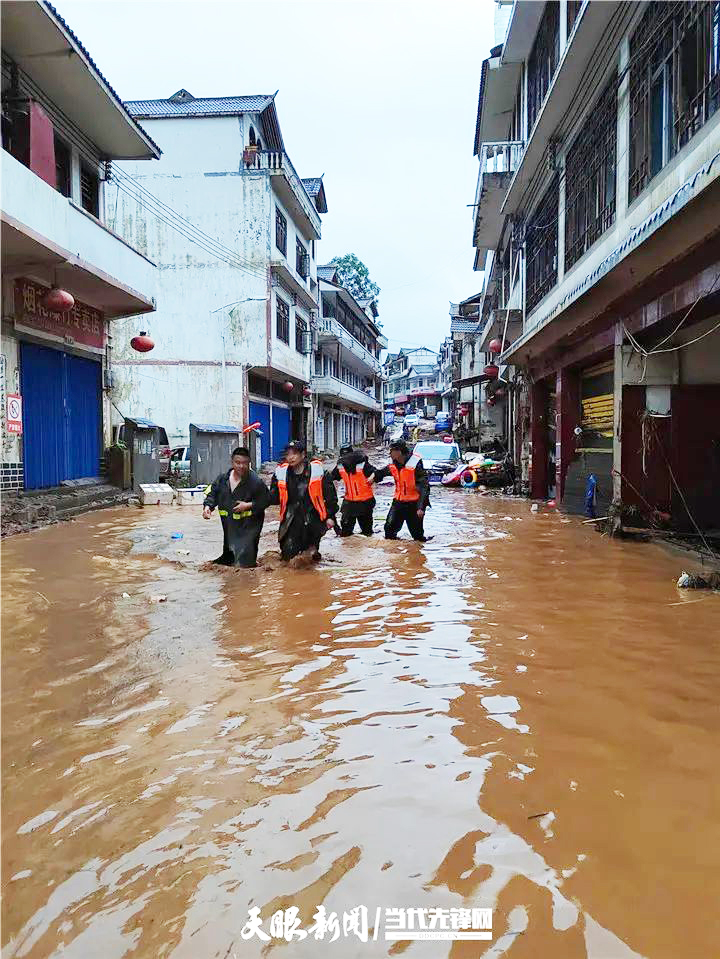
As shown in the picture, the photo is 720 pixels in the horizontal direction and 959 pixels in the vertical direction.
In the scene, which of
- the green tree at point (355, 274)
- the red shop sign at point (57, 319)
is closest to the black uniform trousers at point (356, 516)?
the red shop sign at point (57, 319)

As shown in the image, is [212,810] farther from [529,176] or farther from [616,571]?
[529,176]

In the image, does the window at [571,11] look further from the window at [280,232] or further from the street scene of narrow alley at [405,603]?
the window at [280,232]

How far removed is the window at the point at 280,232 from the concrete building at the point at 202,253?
28.0 inches

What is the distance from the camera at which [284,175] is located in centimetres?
2522

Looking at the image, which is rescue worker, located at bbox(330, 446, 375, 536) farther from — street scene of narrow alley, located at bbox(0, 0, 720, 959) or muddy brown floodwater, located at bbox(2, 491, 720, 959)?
muddy brown floodwater, located at bbox(2, 491, 720, 959)

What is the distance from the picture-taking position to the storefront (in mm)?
12281

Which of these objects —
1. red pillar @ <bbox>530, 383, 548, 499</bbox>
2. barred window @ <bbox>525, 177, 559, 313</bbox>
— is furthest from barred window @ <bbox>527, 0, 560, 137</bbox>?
red pillar @ <bbox>530, 383, 548, 499</bbox>

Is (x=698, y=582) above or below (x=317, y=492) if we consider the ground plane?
below

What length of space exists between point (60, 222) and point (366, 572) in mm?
8180

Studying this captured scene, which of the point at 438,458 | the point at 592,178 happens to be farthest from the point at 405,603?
the point at 438,458

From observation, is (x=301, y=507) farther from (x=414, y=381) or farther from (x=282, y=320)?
(x=414, y=381)

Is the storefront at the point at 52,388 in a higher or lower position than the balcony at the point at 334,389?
lower

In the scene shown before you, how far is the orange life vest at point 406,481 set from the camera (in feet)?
32.1

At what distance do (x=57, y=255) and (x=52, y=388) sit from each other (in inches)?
141
